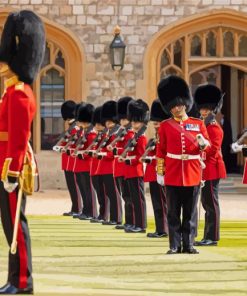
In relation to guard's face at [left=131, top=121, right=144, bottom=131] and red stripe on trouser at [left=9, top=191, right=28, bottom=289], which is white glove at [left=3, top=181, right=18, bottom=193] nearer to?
red stripe on trouser at [left=9, top=191, right=28, bottom=289]

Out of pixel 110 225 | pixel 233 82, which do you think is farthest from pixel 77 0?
pixel 110 225

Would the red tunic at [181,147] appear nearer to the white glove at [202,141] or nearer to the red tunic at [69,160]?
the white glove at [202,141]

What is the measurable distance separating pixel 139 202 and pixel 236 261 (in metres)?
2.84

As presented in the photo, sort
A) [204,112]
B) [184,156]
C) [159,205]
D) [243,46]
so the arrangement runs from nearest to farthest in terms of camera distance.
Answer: [184,156] < [204,112] < [159,205] < [243,46]

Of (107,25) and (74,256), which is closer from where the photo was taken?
(74,256)

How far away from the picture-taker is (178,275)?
8.06 metres

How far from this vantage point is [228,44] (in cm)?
1891

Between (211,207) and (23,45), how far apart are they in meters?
3.85

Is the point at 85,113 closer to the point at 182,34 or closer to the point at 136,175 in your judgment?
the point at 136,175

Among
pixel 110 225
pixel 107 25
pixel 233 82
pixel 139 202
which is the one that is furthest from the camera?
pixel 233 82

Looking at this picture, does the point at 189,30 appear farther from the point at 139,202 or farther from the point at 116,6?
the point at 139,202

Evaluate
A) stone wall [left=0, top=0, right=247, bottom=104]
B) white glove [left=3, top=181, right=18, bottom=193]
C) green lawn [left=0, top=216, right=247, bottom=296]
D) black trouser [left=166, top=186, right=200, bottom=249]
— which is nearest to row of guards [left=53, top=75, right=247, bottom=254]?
black trouser [left=166, top=186, right=200, bottom=249]

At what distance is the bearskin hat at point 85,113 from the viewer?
14.3 meters

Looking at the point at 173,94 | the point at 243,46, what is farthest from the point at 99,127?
the point at 243,46
